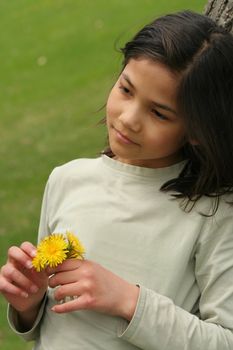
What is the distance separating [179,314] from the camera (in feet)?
6.48

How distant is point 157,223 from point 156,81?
15.3 inches

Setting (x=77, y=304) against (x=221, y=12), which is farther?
(x=221, y=12)

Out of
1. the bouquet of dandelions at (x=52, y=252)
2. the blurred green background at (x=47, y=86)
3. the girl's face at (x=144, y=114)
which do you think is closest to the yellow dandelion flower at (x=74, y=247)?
the bouquet of dandelions at (x=52, y=252)

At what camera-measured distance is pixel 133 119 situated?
200 centimetres

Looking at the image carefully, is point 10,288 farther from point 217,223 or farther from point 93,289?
point 217,223

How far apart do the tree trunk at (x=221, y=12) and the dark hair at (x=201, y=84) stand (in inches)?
25.1

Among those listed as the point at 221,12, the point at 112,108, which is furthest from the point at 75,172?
the point at 221,12

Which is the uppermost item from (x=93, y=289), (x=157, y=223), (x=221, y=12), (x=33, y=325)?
(x=221, y=12)

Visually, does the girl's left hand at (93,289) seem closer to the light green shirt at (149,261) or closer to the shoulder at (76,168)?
the light green shirt at (149,261)

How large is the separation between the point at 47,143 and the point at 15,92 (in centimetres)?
129

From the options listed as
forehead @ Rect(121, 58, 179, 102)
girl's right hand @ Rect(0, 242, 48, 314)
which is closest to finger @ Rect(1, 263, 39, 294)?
girl's right hand @ Rect(0, 242, 48, 314)

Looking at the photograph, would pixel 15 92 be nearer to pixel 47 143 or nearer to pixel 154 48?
pixel 47 143

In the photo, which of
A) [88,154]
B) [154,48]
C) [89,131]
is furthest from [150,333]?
[89,131]

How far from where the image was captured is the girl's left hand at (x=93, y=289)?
6.34 feet
